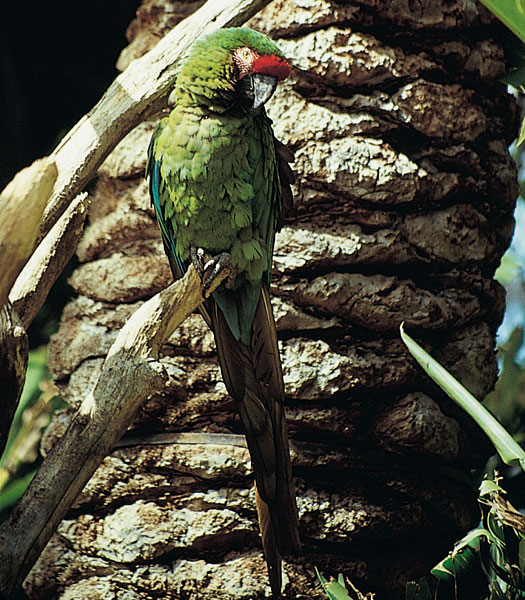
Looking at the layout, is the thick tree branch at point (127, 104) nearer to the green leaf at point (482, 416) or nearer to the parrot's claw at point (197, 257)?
the parrot's claw at point (197, 257)

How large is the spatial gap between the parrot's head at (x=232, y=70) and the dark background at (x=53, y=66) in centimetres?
87

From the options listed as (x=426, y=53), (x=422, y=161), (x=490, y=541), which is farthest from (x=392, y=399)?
(x=426, y=53)

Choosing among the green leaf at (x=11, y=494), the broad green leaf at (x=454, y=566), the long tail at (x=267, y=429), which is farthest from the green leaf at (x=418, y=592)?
the green leaf at (x=11, y=494)

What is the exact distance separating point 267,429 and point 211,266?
222 mm

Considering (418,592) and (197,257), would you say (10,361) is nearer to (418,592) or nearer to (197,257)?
(197,257)

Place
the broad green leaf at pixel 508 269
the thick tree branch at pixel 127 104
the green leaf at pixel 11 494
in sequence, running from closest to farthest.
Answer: the thick tree branch at pixel 127 104 < the green leaf at pixel 11 494 < the broad green leaf at pixel 508 269

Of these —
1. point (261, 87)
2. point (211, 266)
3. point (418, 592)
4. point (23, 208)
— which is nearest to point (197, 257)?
point (211, 266)

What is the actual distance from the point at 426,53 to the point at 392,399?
1.80 ft

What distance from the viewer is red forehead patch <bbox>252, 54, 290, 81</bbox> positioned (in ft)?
2.69

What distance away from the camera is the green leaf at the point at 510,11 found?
2.88 ft

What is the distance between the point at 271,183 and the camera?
0.93 meters

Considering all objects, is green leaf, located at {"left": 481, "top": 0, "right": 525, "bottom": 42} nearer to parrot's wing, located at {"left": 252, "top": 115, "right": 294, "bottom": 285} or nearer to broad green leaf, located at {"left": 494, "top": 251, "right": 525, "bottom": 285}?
parrot's wing, located at {"left": 252, "top": 115, "right": 294, "bottom": 285}

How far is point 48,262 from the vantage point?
0.88 metres

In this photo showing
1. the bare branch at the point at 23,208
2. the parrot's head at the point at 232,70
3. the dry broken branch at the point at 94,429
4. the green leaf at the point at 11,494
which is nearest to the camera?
the bare branch at the point at 23,208
